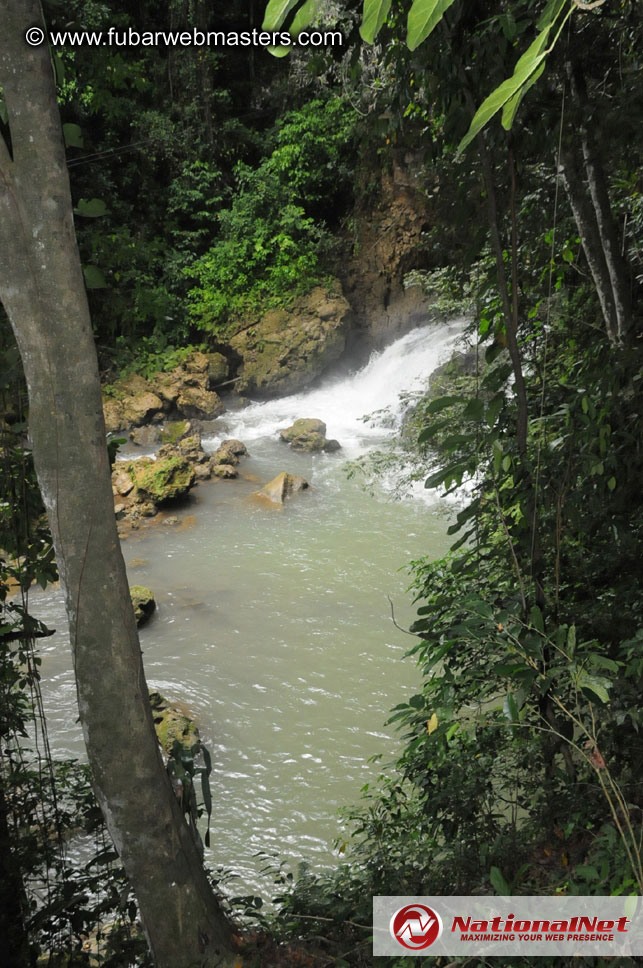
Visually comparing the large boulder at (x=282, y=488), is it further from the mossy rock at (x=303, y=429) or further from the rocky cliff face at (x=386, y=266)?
the rocky cliff face at (x=386, y=266)

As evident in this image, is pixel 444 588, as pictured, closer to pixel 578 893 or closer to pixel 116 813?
pixel 578 893

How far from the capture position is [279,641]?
661cm

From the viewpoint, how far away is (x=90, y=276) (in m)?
1.96

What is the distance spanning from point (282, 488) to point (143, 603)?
3.24 m

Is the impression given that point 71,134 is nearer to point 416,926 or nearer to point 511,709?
point 511,709

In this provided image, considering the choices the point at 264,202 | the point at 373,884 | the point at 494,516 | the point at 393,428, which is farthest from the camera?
the point at 264,202

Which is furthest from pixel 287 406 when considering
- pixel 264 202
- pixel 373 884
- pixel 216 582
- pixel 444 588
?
pixel 373 884

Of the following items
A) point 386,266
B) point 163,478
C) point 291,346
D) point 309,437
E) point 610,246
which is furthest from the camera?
point 386,266

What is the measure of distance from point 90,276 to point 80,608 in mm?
911

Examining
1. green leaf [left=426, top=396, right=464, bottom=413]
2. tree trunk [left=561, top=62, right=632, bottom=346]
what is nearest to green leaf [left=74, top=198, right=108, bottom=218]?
green leaf [left=426, top=396, right=464, bottom=413]

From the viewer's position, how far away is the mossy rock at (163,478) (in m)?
9.30

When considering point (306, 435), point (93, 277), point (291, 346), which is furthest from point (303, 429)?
point (93, 277)

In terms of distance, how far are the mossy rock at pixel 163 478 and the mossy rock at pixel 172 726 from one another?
13.9 feet

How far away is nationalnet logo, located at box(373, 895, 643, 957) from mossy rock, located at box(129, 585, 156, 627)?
16.3ft
